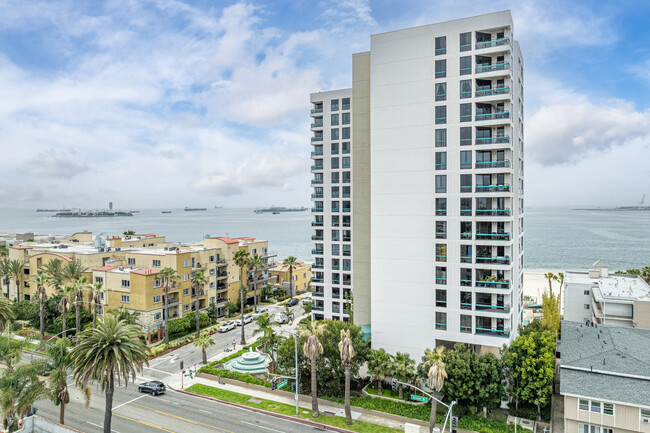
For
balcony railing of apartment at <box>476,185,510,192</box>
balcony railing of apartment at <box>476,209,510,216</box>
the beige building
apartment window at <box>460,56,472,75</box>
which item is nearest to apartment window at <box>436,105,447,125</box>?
apartment window at <box>460,56,472,75</box>

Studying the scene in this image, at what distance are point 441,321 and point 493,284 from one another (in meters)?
7.32

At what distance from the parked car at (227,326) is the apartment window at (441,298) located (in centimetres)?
4066

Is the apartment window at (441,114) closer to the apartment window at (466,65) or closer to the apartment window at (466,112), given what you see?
the apartment window at (466,112)

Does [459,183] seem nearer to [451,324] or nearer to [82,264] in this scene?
[451,324]

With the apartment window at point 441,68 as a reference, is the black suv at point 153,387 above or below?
below

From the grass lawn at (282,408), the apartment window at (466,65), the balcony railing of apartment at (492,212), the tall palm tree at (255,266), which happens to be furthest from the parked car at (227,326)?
the apartment window at (466,65)

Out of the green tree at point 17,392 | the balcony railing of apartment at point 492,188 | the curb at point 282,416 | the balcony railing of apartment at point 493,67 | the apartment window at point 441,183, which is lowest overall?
the curb at point 282,416

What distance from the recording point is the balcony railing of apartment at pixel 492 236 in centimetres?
4600

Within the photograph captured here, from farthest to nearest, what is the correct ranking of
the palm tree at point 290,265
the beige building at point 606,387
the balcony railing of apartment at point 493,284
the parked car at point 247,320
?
the palm tree at point 290,265
the parked car at point 247,320
the balcony railing of apartment at point 493,284
the beige building at point 606,387

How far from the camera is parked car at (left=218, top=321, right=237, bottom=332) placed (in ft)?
238

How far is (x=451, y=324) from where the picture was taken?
156 ft

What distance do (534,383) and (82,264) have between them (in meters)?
76.1

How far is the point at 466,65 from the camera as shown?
4691 cm

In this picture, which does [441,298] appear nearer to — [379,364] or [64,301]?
[379,364]
